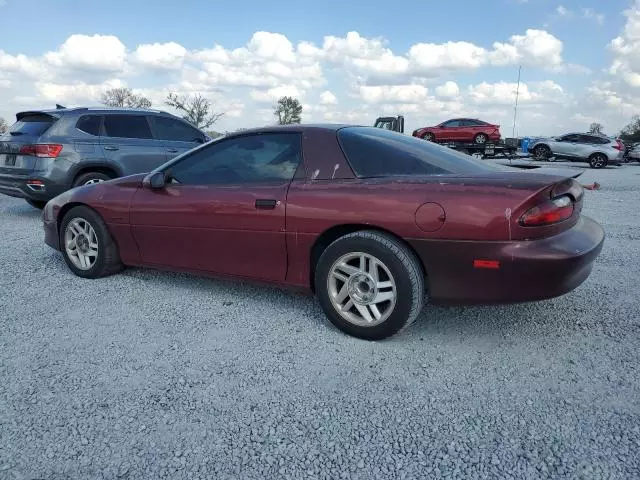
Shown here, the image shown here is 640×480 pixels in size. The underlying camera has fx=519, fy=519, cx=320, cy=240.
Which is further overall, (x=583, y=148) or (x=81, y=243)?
(x=583, y=148)

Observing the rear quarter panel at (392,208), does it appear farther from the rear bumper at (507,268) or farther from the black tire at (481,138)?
the black tire at (481,138)

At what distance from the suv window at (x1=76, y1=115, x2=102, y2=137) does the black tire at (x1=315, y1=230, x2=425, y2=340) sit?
5.63 meters

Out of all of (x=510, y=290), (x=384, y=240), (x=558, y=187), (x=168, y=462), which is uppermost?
(x=558, y=187)

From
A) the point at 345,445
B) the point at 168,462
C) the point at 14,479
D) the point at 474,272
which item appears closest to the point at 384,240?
the point at 474,272

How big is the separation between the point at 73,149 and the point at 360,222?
18.5ft

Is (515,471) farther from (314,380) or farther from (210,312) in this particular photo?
(210,312)

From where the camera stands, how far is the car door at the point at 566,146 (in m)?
23.1

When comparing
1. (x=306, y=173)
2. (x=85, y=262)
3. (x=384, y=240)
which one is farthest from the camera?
(x=85, y=262)

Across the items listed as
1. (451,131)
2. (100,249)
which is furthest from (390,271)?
(451,131)

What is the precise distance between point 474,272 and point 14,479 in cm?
231

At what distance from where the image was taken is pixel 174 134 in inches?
332

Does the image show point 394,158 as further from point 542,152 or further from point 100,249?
point 542,152

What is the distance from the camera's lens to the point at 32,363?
2844 millimetres

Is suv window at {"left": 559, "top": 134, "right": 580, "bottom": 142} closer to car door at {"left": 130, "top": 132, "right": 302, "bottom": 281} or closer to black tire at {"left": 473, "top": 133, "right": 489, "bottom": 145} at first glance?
black tire at {"left": 473, "top": 133, "right": 489, "bottom": 145}
